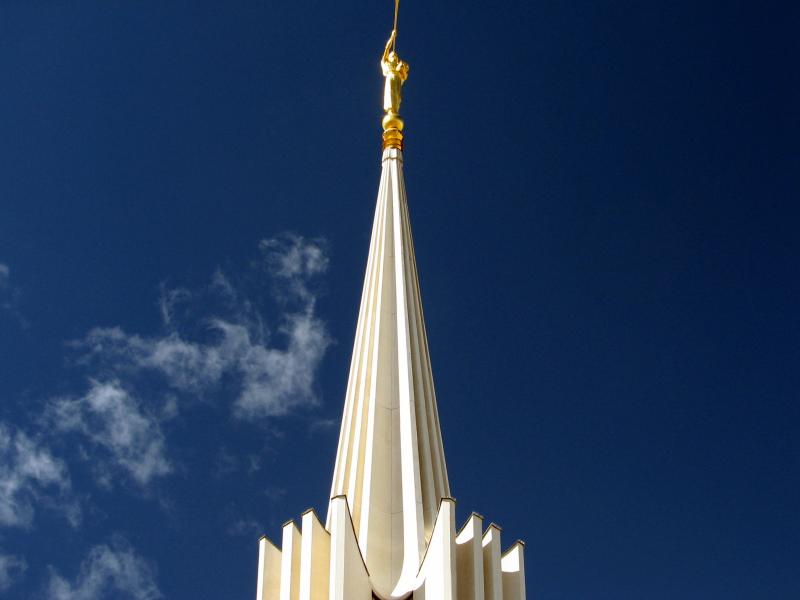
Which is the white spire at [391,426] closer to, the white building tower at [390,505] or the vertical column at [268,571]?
the white building tower at [390,505]

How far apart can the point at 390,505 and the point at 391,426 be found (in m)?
2.22

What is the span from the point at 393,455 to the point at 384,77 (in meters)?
13.8

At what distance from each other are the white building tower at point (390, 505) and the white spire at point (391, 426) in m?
0.03

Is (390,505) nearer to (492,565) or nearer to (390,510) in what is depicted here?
(390,510)

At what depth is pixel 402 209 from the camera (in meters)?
38.9

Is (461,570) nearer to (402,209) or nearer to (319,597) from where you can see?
(319,597)

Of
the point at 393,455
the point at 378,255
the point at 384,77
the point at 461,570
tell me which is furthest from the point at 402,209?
the point at 461,570

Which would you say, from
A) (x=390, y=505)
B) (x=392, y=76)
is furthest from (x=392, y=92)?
(x=390, y=505)

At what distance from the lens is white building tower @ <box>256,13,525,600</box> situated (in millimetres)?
30594

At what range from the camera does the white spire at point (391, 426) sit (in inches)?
1252

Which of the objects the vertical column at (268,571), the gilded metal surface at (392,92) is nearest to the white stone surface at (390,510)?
the vertical column at (268,571)

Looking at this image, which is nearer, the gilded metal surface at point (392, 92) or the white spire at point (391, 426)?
the white spire at point (391, 426)

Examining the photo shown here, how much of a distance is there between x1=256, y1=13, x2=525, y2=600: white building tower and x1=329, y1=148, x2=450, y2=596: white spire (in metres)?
0.03

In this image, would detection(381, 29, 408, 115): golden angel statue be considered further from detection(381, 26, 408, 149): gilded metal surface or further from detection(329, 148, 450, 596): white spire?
detection(329, 148, 450, 596): white spire
